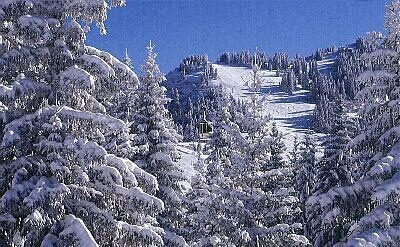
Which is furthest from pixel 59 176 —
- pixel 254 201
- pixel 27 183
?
pixel 254 201

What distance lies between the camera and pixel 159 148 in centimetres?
2350

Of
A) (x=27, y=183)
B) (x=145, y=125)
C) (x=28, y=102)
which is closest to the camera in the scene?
(x=27, y=183)

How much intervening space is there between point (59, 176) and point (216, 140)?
22.4m

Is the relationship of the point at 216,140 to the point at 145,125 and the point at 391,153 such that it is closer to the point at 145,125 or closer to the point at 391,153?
the point at 145,125

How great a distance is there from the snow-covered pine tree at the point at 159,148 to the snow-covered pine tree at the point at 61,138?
934 cm

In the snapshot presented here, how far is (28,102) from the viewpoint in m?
12.4

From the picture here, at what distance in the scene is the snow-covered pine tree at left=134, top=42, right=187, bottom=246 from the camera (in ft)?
75.0

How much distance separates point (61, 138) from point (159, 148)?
1155 cm

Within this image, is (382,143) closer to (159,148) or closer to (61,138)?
(61,138)

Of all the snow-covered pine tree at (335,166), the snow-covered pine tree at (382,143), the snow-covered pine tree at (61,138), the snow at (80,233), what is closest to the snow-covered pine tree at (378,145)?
the snow-covered pine tree at (382,143)

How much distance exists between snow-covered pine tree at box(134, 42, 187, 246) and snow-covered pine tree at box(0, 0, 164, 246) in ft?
30.6

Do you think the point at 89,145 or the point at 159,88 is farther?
the point at 159,88

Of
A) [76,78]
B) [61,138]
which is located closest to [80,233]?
[61,138]

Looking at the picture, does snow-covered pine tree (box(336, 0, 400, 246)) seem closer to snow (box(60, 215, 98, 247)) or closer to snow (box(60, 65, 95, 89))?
snow (box(60, 215, 98, 247))
